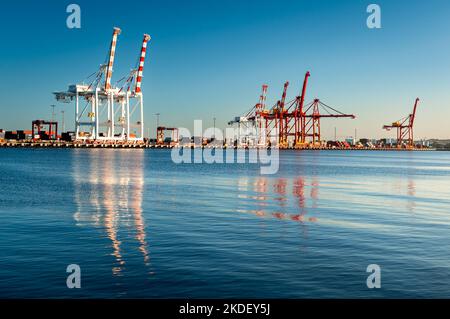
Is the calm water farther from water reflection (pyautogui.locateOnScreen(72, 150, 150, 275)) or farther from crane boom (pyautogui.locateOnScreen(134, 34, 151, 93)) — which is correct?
crane boom (pyautogui.locateOnScreen(134, 34, 151, 93))

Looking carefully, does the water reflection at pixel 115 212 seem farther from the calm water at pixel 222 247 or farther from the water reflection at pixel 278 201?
the water reflection at pixel 278 201

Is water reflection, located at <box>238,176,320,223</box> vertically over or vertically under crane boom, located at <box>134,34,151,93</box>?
under

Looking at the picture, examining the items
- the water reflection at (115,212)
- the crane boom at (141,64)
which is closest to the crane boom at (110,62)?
the crane boom at (141,64)

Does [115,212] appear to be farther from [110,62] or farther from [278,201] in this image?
[110,62]

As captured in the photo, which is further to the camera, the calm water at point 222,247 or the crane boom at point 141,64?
the crane boom at point 141,64

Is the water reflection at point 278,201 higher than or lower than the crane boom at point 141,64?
lower

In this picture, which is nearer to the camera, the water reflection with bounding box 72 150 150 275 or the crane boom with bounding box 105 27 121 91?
the water reflection with bounding box 72 150 150 275

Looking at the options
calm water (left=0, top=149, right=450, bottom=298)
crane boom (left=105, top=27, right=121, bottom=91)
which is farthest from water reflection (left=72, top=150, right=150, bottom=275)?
crane boom (left=105, top=27, right=121, bottom=91)

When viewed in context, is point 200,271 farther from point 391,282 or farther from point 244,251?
point 391,282

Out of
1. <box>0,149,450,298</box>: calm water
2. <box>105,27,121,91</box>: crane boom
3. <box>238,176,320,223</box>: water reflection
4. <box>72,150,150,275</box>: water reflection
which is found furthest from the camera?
<box>105,27,121,91</box>: crane boom

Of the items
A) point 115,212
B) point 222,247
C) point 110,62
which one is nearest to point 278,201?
point 115,212

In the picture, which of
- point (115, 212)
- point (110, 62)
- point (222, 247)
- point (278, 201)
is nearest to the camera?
point (222, 247)

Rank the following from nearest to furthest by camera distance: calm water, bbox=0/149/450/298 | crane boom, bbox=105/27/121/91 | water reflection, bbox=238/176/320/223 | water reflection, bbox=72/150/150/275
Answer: calm water, bbox=0/149/450/298 < water reflection, bbox=72/150/150/275 < water reflection, bbox=238/176/320/223 < crane boom, bbox=105/27/121/91
